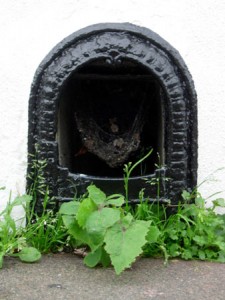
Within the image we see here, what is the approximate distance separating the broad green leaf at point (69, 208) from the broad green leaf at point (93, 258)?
0.65 feet

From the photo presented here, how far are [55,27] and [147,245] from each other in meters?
1.16

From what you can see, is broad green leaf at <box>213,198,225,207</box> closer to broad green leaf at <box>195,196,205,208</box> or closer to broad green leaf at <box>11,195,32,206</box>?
broad green leaf at <box>195,196,205,208</box>

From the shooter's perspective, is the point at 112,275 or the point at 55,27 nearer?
the point at 112,275

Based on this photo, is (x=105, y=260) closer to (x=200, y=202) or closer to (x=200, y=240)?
(x=200, y=240)

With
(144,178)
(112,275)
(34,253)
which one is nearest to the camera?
(112,275)

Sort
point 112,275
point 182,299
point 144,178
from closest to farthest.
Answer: point 182,299 → point 112,275 → point 144,178

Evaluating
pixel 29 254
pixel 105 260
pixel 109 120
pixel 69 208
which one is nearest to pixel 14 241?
pixel 29 254

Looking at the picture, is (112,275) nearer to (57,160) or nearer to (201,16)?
(57,160)

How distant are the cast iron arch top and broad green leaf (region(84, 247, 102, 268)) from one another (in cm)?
41

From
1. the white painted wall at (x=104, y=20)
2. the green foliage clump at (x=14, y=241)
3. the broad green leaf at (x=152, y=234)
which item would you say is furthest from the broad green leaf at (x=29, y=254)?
the white painted wall at (x=104, y=20)

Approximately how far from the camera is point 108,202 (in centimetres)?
292

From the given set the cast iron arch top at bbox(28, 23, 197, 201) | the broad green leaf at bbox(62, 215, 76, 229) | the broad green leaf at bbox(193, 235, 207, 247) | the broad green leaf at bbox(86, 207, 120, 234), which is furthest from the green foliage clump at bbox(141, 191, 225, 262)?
the broad green leaf at bbox(62, 215, 76, 229)

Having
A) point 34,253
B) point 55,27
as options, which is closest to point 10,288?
point 34,253

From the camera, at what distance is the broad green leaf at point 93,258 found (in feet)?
9.48
